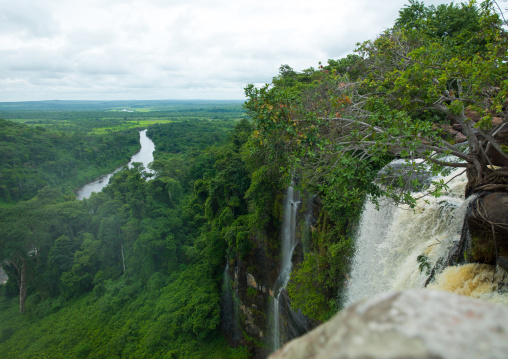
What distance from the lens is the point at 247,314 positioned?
1662cm

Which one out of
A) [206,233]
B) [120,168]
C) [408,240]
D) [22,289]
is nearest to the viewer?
[408,240]

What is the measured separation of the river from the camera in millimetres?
43219

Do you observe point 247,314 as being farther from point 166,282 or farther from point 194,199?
point 194,199

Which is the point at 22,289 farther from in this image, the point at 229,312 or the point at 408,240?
the point at 408,240

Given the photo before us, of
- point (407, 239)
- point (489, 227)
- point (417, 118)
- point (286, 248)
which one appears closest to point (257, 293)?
point (286, 248)

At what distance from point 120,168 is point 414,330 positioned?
63948 millimetres

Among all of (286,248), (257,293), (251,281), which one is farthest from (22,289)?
(286,248)

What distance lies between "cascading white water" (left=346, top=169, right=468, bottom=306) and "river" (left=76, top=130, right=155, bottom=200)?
30.0m

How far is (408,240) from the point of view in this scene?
655cm

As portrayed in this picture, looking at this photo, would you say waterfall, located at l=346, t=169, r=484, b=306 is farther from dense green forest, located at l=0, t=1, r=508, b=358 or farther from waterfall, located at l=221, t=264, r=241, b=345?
waterfall, located at l=221, t=264, r=241, b=345

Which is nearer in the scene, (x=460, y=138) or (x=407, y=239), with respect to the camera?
(x=407, y=239)

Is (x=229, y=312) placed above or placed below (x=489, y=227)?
below

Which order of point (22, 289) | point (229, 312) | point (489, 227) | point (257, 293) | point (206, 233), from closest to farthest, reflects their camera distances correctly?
point (489, 227) < point (257, 293) < point (229, 312) < point (206, 233) < point (22, 289)

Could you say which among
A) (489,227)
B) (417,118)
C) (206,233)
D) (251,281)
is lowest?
(251,281)
